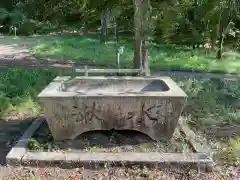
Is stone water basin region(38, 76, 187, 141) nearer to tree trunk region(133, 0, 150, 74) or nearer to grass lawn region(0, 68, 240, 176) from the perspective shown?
grass lawn region(0, 68, 240, 176)

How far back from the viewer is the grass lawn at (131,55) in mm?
13540

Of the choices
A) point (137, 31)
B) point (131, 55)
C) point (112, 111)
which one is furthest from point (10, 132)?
point (131, 55)

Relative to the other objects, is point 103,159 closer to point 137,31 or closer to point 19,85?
point 137,31

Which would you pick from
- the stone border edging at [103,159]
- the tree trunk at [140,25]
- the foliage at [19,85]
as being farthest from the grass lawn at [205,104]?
the tree trunk at [140,25]

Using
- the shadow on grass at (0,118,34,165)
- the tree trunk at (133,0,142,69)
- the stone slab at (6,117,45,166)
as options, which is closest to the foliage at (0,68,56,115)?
the shadow on grass at (0,118,34,165)

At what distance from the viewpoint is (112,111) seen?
5520 mm

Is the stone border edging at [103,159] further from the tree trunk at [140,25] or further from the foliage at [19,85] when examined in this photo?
the tree trunk at [140,25]

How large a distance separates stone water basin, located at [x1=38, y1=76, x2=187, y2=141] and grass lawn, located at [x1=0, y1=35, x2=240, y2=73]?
729 centimetres

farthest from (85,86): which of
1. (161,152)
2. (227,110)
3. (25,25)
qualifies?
(25,25)

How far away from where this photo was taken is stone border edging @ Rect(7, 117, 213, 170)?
493cm

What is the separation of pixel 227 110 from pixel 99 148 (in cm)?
307

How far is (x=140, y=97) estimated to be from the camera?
5.39 meters

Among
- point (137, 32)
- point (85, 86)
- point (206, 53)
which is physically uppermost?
point (137, 32)

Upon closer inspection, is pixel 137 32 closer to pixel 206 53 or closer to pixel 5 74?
pixel 5 74
